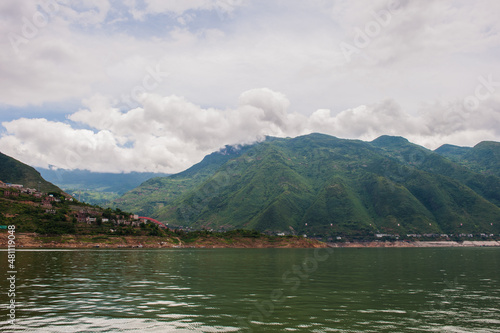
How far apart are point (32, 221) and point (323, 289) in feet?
634

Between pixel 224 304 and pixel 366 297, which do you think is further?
pixel 366 297

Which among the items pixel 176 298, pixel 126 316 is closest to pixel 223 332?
pixel 126 316

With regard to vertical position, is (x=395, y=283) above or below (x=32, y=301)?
below

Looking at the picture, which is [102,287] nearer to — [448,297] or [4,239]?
[448,297]

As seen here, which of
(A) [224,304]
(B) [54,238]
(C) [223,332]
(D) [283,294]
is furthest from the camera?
(B) [54,238]

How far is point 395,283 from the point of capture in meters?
52.6

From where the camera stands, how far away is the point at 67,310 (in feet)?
101

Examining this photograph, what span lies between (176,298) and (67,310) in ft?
37.6

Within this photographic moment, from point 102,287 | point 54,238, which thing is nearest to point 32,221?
point 54,238

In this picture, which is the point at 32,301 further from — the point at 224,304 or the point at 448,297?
the point at 448,297

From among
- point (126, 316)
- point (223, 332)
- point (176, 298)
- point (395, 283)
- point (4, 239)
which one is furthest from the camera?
point (4, 239)

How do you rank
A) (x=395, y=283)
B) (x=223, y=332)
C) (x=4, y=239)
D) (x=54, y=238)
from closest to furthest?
(x=223, y=332), (x=395, y=283), (x=4, y=239), (x=54, y=238)

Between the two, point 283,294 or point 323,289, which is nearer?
point 283,294

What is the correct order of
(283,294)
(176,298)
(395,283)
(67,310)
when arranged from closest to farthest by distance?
1. (67,310)
2. (176,298)
3. (283,294)
4. (395,283)
